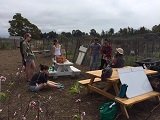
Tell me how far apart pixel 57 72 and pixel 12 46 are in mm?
23256

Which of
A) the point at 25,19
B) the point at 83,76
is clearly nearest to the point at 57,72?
the point at 83,76

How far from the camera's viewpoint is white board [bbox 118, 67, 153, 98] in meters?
7.21

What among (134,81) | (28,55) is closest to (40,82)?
(28,55)

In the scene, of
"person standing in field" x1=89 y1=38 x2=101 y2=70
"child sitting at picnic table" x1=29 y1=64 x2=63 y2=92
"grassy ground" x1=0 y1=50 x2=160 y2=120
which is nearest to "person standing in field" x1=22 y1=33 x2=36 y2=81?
"grassy ground" x1=0 y1=50 x2=160 y2=120

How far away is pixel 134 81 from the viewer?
7.50 meters

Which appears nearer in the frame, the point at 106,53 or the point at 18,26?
the point at 106,53

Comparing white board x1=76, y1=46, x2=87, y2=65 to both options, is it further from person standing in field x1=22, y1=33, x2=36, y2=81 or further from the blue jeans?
person standing in field x1=22, y1=33, x2=36, y2=81

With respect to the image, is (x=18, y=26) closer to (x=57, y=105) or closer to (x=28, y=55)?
(x=28, y=55)

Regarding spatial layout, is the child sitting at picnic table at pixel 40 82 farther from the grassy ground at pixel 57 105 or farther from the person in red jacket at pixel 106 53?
the person in red jacket at pixel 106 53

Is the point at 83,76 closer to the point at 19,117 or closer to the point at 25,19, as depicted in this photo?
the point at 19,117

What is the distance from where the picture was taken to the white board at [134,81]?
7.21 metres

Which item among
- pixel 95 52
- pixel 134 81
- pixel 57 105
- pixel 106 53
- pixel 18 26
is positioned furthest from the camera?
pixel 18 26

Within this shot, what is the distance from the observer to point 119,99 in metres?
6.86

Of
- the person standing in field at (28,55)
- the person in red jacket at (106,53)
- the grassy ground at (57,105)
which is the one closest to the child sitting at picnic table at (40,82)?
the grassy ground at (57,105)
